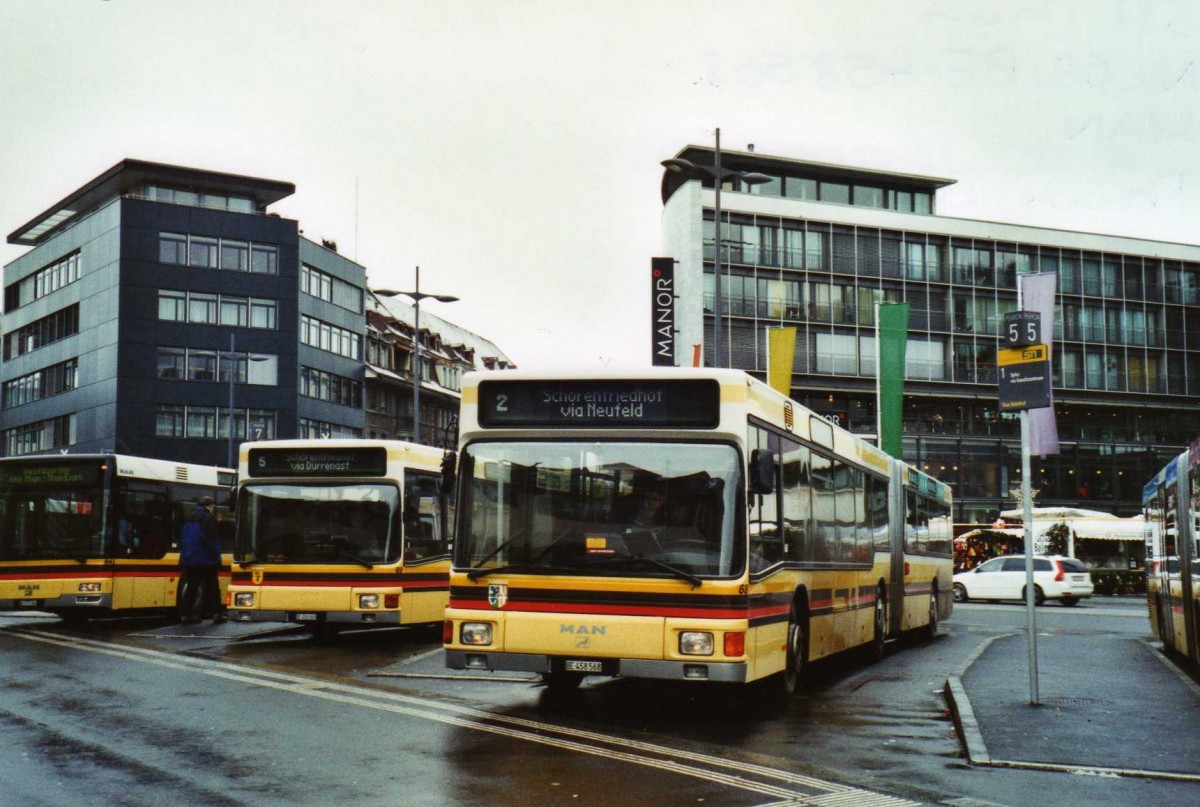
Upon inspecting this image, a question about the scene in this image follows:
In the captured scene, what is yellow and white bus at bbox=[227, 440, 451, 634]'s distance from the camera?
1767 centimetres

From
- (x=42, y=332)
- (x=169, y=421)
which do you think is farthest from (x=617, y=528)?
(x=42, y=332)

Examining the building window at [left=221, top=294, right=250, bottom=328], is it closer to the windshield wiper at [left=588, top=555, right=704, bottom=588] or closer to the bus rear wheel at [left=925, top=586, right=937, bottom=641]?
the bus rear wheel at [left=925, top=586, right=937, bottom=641]

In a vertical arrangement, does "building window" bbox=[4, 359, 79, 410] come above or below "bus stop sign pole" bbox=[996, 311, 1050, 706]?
above

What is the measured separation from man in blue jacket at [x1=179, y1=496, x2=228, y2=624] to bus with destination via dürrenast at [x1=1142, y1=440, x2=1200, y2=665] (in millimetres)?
13637

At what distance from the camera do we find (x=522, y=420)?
36.6 feet

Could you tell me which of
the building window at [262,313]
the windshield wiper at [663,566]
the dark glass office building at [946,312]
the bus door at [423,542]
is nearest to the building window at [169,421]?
the building window at [262,313]

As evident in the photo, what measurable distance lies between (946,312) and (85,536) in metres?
62.0

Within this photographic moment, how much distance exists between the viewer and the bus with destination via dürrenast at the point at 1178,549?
1430 cm

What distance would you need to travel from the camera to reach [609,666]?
10.6 m

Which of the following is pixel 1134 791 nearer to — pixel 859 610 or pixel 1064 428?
pixel 859 610

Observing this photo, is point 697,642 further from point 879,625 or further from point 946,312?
point 946,312

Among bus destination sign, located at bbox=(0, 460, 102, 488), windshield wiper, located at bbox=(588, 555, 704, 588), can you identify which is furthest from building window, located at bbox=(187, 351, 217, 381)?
windshield wiper, located at bbox=(588, 555, 704, 588)

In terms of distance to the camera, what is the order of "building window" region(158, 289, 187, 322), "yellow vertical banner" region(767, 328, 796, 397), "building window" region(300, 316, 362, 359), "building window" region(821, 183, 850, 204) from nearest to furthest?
"yellow vertical banner" region(767, 328, 796, 397) → "building window" region(158, 289, 187, 322) → "building window" region(300, 316, 362, 359) → "building window" region(821, 183, 850, 204)

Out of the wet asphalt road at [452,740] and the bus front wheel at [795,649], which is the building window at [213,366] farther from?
the bus front wheel at [795,649]
